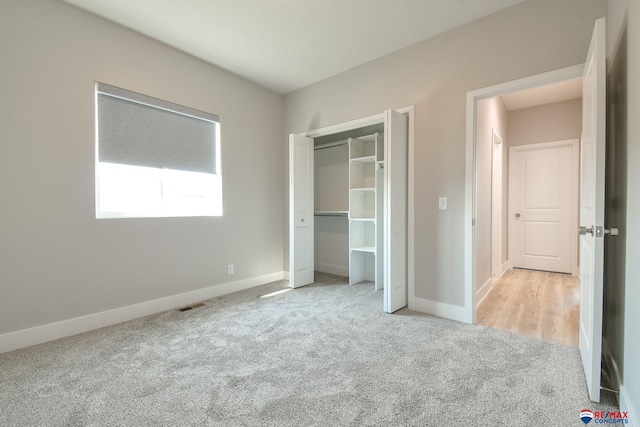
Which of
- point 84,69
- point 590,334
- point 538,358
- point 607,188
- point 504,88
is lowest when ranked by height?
point 538,358

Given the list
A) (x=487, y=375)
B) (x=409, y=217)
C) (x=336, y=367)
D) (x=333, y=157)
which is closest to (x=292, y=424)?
(x=336, y=367)

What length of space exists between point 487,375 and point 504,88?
225cm

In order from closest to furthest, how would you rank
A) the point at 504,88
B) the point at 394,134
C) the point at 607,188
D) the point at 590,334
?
1. the point at 590,334
2. the point at 607,188
3. the point at 504,88
4. the point at 394,134

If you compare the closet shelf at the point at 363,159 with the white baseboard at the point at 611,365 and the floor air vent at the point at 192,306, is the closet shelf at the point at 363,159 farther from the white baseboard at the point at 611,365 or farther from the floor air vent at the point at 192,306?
the white baseboard at the point at 611,365

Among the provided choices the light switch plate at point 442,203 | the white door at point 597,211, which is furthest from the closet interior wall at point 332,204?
the white door at point 597,211

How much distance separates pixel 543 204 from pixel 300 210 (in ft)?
13.5

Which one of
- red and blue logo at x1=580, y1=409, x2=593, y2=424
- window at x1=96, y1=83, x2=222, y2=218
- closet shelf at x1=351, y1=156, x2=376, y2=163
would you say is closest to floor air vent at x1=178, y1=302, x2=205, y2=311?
window at x1=96, y1=83, x2=222, y2=218

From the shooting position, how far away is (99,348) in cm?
226

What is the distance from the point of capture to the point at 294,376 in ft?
6.09

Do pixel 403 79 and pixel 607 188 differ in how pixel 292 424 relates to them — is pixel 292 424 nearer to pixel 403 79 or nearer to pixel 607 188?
pixel 607 188

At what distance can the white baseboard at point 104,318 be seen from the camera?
7.44 feet

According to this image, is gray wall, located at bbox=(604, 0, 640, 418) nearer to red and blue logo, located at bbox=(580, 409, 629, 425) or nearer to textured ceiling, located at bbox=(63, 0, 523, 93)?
red and blue logo, located at bbox=(580, 409, 629, 425)

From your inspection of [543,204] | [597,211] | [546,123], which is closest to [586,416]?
[597,211]

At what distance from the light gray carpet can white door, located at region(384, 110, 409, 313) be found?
31 centimetres
